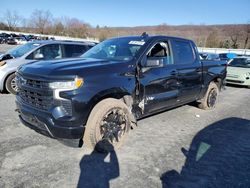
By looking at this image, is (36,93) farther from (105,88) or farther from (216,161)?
(216,161)

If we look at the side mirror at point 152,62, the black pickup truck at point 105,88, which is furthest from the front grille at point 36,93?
the side mirror at point 152,62

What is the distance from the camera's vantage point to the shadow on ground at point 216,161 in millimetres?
3496

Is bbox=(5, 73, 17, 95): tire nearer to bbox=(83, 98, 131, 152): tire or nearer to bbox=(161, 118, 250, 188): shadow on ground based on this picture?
bbox=(83, 98, 131, 152): tire

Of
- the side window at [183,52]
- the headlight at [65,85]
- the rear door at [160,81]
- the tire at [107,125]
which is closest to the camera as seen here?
A: the headlight at [65,85]

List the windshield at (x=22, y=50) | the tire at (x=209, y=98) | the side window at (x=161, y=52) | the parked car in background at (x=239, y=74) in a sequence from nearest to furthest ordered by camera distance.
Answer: the side window at (x=161, y=52), the tire at (x=209, y=98), the windshield at (x=22, y=50), the parked car in background at (x=239, y=74)

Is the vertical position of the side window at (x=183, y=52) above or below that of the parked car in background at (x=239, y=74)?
above

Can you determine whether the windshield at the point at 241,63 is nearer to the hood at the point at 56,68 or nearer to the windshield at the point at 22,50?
the windshield at the point at 22,50

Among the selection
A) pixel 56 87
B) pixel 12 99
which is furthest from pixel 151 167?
pixel 12 99

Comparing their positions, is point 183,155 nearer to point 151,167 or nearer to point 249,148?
point 151,167

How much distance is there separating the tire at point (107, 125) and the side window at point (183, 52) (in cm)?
198

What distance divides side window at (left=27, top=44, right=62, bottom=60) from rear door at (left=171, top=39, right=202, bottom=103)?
170 inches

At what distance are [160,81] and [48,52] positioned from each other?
16.0 ft

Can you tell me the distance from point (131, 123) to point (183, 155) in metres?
1.04

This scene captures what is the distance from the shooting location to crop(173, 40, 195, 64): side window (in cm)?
569
